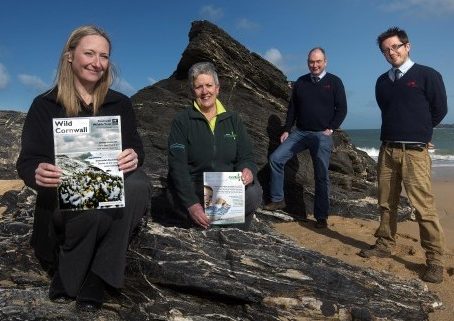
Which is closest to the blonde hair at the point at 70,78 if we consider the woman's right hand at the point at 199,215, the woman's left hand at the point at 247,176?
the woman's right hand at the point at 199,215

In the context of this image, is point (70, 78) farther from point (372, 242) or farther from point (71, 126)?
point (372, 242)

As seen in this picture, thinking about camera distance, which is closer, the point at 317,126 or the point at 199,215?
the point at 199,215

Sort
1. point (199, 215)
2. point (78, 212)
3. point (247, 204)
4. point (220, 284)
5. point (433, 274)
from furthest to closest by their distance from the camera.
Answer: point (433, 274) → point (247, 204) → point (199, 215) → point (220, 284) → point (78, 212)

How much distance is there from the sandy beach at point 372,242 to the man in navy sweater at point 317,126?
43cm

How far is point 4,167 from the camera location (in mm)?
13250

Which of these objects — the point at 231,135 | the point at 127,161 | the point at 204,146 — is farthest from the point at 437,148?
the point at 127,161

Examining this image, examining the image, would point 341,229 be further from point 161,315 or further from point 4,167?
point 4,167

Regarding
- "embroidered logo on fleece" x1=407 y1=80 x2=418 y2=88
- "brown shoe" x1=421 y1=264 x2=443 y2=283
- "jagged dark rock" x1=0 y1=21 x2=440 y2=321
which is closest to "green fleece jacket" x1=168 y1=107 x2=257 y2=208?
"jagged dark rock" x1=0 y1=21 x2=440 y2=321

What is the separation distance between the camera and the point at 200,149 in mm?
5109

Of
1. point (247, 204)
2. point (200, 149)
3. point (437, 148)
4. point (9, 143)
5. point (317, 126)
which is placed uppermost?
point (437, 148)

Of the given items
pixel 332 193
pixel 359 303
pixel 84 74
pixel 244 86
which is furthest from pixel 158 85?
pixel 359 303

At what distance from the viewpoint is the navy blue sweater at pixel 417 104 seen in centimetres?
577

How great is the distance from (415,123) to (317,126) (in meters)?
2.35

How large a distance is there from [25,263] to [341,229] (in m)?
5.35
